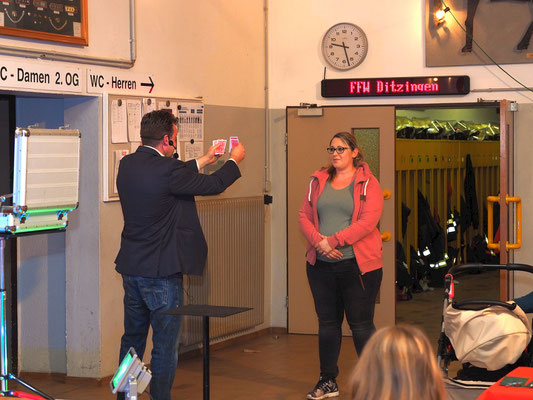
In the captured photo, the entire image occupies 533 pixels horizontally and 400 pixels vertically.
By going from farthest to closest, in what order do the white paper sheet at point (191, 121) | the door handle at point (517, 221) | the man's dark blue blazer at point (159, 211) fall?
the white paper sheet at point (191, 121) → the door handle at point (517, 221) → the man's dark blue blazer at point (159, 211)

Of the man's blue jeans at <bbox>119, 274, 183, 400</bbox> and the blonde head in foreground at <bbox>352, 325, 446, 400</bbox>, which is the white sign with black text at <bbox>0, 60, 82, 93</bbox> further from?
the blonde head in foreground at <bbox>352, 325, 446, 400</bbox>

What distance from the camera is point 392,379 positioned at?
2217mm

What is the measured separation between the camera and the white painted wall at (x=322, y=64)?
24.3ft

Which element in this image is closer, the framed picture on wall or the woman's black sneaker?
the framed picture on wall

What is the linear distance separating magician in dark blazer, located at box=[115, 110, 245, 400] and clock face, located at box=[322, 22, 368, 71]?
316 cm

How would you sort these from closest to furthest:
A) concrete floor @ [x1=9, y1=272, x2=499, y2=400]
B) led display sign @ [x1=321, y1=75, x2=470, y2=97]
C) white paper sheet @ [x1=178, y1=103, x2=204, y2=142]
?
concrete floor @ [x1=9, y1=272, x2=499, y2=400] → white paper sheet @ [x1=178, y1=103, x2=204, y2=142] → led display sign @ [x1=321, y1=75, x2=470, y2=97]

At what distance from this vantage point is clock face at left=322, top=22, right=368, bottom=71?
764 cm

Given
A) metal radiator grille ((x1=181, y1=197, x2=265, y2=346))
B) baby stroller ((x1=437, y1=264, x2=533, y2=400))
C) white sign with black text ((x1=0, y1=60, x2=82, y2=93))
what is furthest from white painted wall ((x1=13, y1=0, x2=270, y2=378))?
baby stroller ((x1=437, y1=264, x2=533, y2=400))

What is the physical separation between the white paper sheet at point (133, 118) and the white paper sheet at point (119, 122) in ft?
0.13

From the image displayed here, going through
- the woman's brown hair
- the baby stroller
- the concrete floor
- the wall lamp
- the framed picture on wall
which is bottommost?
the concrete floor

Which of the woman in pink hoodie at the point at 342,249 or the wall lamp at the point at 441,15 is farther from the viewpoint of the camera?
the wall lamp at the point at 441,15

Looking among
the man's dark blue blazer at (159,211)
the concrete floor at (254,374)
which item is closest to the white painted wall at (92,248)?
the concrete floor at (254,374)

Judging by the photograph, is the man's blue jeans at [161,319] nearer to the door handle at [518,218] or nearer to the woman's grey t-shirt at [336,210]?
the woman's grey t-shirt at [336,210]

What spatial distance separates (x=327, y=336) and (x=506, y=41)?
10.3 ft
